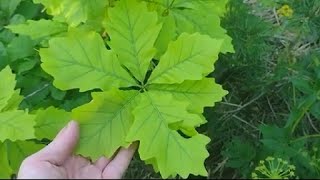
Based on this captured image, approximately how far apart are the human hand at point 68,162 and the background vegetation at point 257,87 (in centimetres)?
25

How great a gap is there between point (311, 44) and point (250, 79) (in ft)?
0.74

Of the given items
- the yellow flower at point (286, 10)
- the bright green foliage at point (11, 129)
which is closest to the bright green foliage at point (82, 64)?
the bright green foliage at point (11, 129)

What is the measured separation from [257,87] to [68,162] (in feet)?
2.72

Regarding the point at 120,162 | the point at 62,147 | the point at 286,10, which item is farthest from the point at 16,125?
the point at 286,10

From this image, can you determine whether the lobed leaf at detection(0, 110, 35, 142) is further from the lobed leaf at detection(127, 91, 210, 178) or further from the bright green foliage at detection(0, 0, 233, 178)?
the lobed leaf at detection(127, 91, 210, 178)

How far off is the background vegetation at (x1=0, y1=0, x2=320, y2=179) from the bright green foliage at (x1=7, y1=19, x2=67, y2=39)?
80 mm

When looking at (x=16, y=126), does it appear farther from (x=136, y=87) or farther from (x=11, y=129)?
(x=136, y=87)

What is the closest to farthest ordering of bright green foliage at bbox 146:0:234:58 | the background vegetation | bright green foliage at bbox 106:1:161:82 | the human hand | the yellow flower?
the human hand → bright green foliage at bbox 106:1:161:82 → bright green foliage at bbox 146:0:234:58 → the background vegetation → the yellow flower

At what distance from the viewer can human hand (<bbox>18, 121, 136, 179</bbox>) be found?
1.03 m

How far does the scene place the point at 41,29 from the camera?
4.34 ft

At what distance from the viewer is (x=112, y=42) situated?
Result: 1148 millimetres

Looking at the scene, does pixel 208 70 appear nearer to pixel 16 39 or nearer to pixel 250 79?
pixel 16 39

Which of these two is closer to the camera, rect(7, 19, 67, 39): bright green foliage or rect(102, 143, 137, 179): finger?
rect(102, 143, 137, 179): finger

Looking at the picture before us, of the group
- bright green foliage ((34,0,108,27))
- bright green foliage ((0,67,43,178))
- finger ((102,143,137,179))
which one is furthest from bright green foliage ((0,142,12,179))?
bright green foliage ((34,0,108,27))
